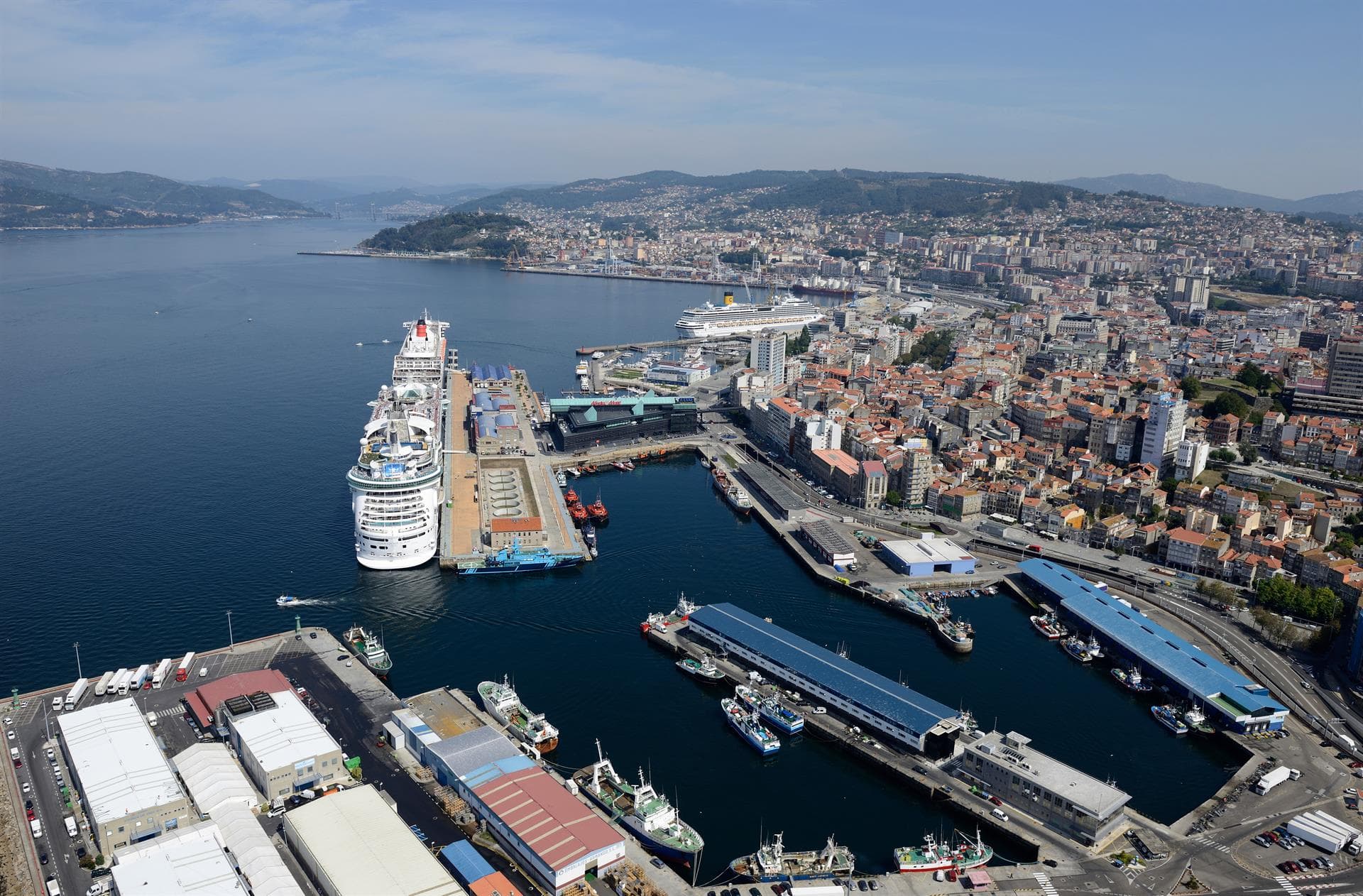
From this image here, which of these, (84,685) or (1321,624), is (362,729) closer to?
(84,685)

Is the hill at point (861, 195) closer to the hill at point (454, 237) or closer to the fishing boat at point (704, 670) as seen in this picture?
the hill at point (454, 237)

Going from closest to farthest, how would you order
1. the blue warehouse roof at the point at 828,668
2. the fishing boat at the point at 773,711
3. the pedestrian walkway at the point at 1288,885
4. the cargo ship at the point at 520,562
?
the pedestrian walkway at the point at 1288,885 → the blue warehouse roof at the point at 828,668 → the fishing boat at the point at 773,711 → the cargo ship at the point at 520,562

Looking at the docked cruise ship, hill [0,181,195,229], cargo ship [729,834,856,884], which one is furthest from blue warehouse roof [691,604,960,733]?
hill [0,181,195,229]

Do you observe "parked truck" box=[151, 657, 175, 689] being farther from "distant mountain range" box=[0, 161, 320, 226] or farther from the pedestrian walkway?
"distant mountain range" box=[0, 161, 320, 226]

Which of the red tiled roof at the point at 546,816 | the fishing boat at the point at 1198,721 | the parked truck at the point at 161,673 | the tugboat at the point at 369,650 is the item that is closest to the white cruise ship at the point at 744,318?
the tugboat at the point at 369,650

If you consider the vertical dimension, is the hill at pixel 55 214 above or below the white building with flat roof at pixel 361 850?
above

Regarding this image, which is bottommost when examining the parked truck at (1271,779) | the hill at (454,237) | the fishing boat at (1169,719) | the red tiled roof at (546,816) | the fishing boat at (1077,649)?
the fishing boat at (1169,719)

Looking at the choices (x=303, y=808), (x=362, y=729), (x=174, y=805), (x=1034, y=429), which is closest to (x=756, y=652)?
(x=362, y=729)
